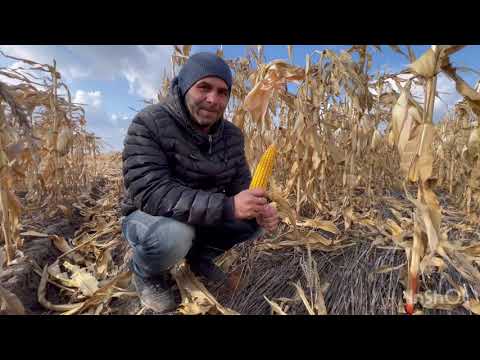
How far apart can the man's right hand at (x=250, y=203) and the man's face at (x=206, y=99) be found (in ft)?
1.54

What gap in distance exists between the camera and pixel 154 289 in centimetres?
166

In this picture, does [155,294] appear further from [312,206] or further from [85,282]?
[312,206]

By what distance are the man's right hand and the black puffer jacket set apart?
0.06m

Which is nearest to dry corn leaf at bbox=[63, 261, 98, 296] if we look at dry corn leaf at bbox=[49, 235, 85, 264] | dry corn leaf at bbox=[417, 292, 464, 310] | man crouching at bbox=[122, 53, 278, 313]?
man crouching at bbox=[122, 53, 278, 313]

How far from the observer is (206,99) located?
156cm

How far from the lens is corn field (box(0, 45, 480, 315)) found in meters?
1.20

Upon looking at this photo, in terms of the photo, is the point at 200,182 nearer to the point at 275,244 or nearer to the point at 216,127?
the point at 216,127

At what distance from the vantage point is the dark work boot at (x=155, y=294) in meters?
1.63

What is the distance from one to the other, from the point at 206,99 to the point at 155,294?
42.1 inches

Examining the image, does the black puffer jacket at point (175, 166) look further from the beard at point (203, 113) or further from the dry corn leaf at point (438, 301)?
the dry corn leaf at point (438, 301)

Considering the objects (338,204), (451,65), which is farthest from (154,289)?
(338,204)

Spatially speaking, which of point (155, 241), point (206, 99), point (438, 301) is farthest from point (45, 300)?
point (438, 301)

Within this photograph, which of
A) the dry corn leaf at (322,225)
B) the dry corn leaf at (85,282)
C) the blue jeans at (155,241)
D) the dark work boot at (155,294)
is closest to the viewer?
the blue jeans at (155,241)

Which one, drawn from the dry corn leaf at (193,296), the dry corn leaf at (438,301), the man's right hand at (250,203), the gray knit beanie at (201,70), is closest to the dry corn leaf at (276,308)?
the dry corn leaf at (193,296)
